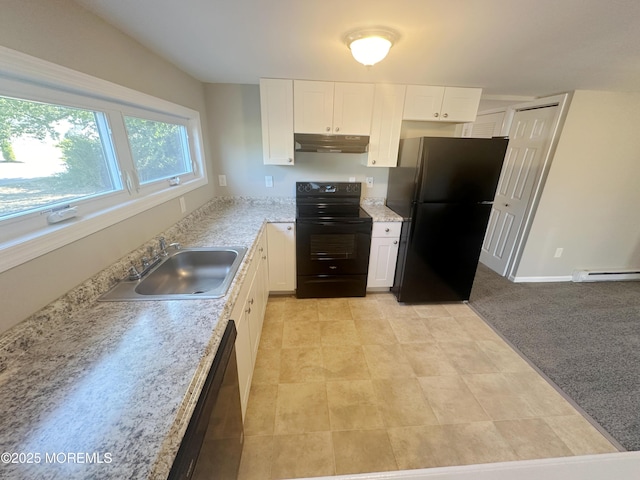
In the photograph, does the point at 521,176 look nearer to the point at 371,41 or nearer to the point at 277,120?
the point at 371,41

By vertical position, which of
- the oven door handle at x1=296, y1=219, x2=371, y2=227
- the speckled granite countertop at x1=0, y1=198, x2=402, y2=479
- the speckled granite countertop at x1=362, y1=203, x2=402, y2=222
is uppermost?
the speckled granite countertop at x1=362, y1=203, x2=402, y2=222

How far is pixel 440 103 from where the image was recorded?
2.43 m

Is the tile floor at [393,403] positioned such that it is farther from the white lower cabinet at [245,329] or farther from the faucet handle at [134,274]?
the faucet handle at [134,274]

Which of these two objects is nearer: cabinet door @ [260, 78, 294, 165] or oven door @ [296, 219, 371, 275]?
cabinet door @ [260, 78, 294, 165]

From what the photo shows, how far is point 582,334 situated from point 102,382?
3355 millimetres

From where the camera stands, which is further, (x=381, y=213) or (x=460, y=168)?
(x=381, y=213)

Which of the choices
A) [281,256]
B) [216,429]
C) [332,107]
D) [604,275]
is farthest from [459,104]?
[216,429]

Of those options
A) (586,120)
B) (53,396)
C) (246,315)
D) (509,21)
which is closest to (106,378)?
(53,396)

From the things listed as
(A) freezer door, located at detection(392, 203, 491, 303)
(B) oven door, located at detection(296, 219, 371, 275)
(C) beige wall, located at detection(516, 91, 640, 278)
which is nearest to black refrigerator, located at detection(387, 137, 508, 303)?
(A) freezer door, located at detection(392, 203, 491, 303)

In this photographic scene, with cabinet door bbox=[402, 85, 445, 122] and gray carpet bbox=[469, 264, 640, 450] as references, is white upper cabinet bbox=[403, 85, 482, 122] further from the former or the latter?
gray carpet bbox=[469, 264, 640, 450]

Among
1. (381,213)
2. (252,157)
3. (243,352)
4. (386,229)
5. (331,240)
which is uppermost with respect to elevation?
(252,157)

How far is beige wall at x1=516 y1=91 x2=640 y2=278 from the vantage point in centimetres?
254

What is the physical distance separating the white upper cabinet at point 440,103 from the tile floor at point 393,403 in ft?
6.57

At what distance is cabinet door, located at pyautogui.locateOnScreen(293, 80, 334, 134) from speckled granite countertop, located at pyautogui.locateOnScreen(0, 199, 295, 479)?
6.03 ft
